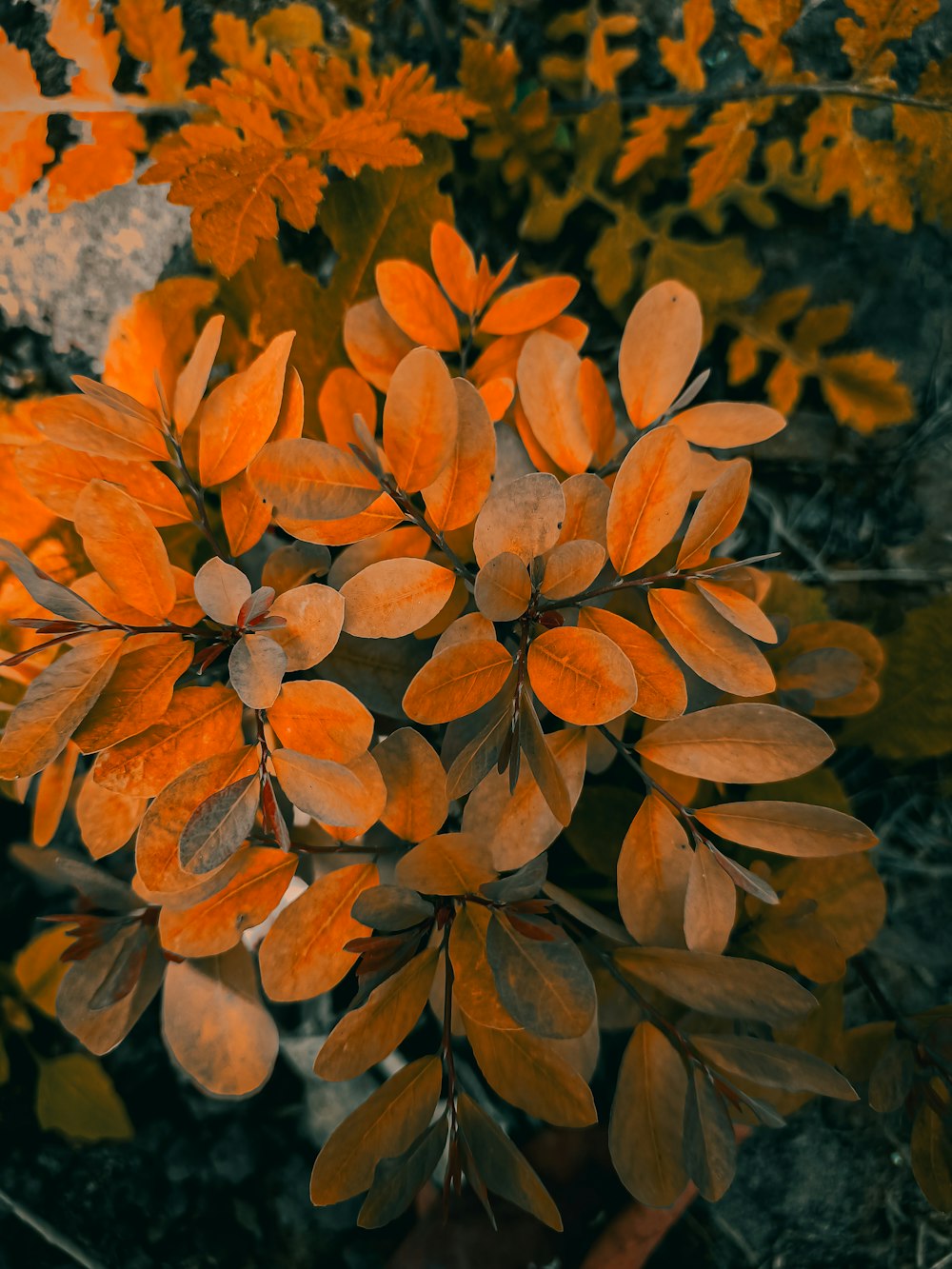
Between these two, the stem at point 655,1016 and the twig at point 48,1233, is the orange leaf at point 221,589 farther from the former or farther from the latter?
the twig at point 48,1233

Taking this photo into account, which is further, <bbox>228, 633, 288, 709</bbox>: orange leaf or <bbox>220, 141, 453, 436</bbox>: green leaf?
<bbox>220, 141, 453, 436</bbox>: green leaf

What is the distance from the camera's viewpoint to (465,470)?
0.45 m

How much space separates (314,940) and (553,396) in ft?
1.20

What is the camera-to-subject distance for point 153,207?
2.39 ft

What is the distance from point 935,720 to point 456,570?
48 cm

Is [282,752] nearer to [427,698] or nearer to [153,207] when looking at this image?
[427,698]

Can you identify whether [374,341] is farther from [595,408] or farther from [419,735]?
[419,735]

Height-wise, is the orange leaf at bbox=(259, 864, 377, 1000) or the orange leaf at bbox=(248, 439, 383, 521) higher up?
the orange leaf at bbox=(248, 439, 383, 521)

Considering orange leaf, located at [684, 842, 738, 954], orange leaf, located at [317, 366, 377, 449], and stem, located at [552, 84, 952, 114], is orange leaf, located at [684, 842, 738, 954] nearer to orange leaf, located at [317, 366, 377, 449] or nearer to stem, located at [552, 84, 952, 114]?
orange leaf, located at [317, 366, 377, 449]

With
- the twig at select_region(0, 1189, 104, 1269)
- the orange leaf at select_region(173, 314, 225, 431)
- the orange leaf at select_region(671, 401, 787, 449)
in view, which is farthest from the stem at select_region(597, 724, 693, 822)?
the twig at select_region(0, 1189, 104, 1269)

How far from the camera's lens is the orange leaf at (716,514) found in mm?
445

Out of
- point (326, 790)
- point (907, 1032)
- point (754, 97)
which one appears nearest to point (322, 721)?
point (326, 790)

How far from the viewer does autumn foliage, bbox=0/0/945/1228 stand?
418mm

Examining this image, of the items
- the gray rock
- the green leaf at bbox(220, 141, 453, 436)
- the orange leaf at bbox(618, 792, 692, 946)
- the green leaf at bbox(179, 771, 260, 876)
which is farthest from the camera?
the gray rock
